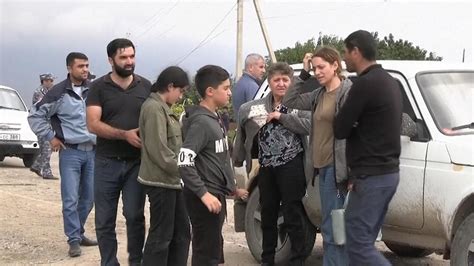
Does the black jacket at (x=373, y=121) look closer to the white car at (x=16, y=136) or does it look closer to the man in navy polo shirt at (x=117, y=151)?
the man in navy polo shirt at (x=117, y=151)

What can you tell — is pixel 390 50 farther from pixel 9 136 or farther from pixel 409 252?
pixel 409 252

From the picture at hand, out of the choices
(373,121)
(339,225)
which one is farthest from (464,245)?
(373,121)

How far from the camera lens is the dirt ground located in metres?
6.90

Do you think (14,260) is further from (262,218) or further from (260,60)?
(260,60)

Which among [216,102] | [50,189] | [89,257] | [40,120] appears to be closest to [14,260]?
[89,257]

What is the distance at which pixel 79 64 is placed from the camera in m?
6.90

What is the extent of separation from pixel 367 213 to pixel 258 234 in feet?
6.91

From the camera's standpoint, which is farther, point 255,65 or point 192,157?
point 255,65

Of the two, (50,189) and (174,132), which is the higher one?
(174,132)

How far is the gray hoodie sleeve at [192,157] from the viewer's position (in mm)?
4707

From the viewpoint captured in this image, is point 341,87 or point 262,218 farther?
point 262,218

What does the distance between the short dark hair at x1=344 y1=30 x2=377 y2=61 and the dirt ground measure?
2.73 metres

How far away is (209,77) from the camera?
491cm

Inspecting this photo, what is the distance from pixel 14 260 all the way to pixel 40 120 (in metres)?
1.36
